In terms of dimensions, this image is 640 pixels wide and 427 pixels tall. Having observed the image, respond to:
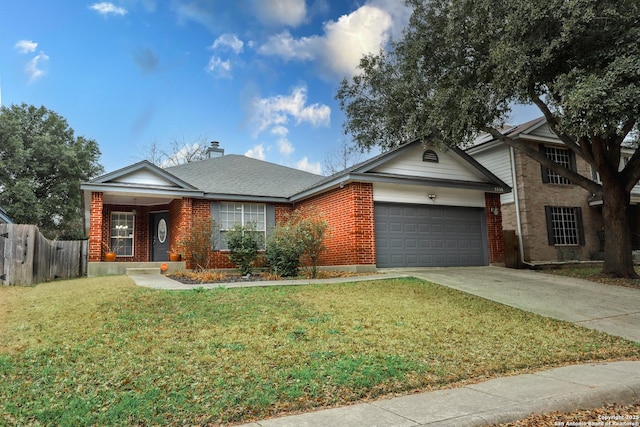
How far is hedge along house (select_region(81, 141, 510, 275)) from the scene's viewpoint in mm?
13336

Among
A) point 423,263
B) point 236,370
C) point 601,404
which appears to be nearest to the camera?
point 601,404

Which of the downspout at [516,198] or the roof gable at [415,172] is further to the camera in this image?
the downspout at [516,198]

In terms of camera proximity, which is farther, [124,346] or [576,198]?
[576,198]

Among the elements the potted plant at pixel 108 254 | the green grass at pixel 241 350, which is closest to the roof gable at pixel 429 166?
the green grass at pixel 241 350

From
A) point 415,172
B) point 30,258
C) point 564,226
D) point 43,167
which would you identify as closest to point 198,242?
point 30,258

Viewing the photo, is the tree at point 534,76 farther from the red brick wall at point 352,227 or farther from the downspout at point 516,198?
the downspout at point 516,198

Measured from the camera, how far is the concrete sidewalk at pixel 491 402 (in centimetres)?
340

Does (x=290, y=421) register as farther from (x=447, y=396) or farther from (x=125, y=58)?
(x=125, y=58)

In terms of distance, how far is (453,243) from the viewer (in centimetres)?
1461

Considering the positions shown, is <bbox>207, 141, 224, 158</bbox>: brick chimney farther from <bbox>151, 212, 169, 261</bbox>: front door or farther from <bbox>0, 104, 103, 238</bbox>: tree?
<bbox>0, 104, 103, 238</bbox>: tree

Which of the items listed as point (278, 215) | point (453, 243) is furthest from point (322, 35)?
point (453, 243)

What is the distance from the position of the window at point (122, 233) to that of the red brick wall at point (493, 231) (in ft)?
44.7

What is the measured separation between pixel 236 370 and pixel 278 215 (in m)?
12.4

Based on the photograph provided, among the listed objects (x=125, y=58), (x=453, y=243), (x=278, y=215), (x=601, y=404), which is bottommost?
(x=601, y=404)
